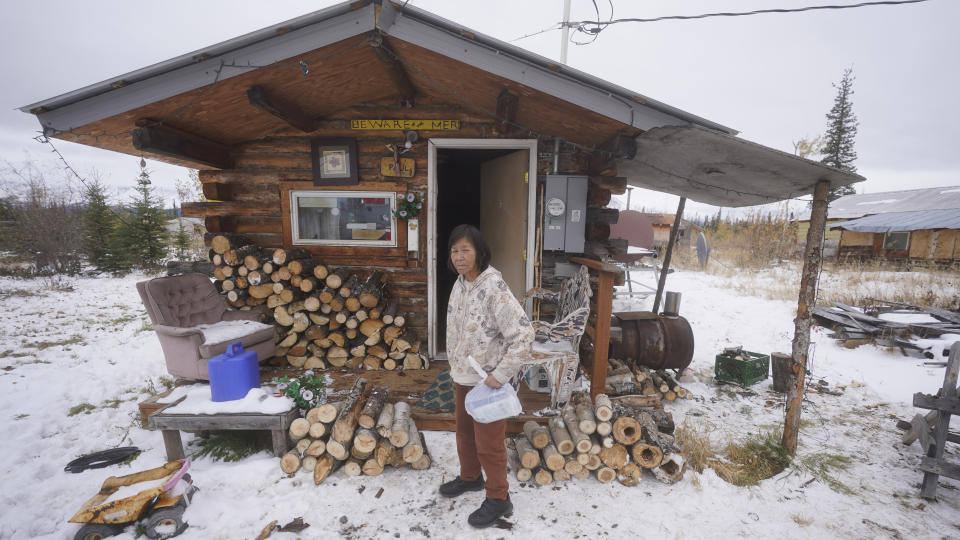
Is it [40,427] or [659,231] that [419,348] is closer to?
[40,427]

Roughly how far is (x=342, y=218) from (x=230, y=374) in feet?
8.20

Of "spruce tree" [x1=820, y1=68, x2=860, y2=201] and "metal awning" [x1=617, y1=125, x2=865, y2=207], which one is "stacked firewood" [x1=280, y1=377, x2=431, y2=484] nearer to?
"metal awning" [x1=617, y1=125, x2=865, y2=207]

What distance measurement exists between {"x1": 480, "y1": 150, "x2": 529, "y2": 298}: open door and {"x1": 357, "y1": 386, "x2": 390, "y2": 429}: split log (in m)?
2.39

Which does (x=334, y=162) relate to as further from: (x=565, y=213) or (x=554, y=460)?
(x=554, y=460)

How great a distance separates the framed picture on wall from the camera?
4824 millimetres

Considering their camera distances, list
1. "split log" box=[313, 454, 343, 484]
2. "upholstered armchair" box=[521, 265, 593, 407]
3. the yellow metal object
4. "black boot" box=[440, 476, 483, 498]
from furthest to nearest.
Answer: "upholstered armchair" box=[521, 265, 593, 407] → "split log" box=[313, 454, 343, 484] → "black boot" box=[440, 476, 483, 498] → the yellow metal object

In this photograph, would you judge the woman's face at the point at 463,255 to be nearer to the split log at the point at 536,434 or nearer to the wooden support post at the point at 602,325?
the split log at the point at 536,434

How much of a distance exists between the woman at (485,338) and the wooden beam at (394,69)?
2.01 metres

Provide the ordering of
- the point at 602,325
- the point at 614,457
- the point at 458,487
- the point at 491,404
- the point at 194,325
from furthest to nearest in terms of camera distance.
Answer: the point at 194,325 < the point at 602,325 < the point at 614,457 < the point at 458,487 < the point at 491,404

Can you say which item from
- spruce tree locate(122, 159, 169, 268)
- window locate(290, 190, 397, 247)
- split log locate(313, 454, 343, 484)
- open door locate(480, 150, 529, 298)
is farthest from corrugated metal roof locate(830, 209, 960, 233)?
spruce tree locate(122, 159, 169, 268)

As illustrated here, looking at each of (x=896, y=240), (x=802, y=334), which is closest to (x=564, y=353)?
(x=802, y=334)

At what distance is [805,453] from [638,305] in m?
5.80

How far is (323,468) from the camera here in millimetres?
2854

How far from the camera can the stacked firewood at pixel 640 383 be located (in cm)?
419
